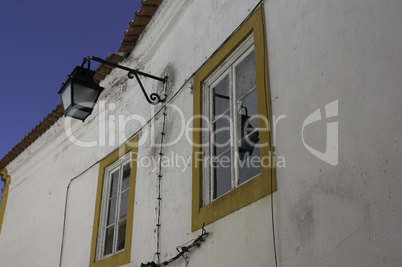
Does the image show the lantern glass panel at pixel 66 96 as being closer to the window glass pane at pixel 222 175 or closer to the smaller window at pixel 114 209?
the smaller window at pixel 114 209

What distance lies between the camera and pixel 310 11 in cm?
349

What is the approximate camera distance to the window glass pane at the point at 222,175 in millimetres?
4113

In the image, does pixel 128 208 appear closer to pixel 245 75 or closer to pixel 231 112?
pixel 231 112

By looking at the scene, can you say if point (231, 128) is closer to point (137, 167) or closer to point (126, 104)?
point (137, 167)

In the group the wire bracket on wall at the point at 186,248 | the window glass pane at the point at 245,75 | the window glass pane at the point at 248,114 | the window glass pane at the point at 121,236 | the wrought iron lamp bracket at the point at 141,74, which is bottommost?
the wire bracket on wall at the point at 186,248

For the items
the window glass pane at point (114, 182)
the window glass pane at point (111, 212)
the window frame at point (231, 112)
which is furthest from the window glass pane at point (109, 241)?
the window frame at point (231, 112)

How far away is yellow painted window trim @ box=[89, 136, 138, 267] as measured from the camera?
17.3 ft

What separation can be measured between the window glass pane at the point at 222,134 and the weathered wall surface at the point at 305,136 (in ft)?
1.16

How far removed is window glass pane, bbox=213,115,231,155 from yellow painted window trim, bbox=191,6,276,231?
167mm

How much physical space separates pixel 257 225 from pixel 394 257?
1.17 meters

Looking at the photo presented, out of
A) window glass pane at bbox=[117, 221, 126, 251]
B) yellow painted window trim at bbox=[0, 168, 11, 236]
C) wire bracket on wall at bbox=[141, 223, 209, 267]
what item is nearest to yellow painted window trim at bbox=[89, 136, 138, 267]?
window glass pane at bbox=[117, 221, 126, 251]

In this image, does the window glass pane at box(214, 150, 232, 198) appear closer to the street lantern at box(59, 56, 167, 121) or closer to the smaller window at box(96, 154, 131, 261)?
the street lantern at box(59, 56, 167, 121)

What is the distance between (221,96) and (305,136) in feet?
→ 4.91

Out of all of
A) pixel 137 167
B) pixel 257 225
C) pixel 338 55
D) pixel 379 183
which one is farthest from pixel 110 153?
pixel 379 183
